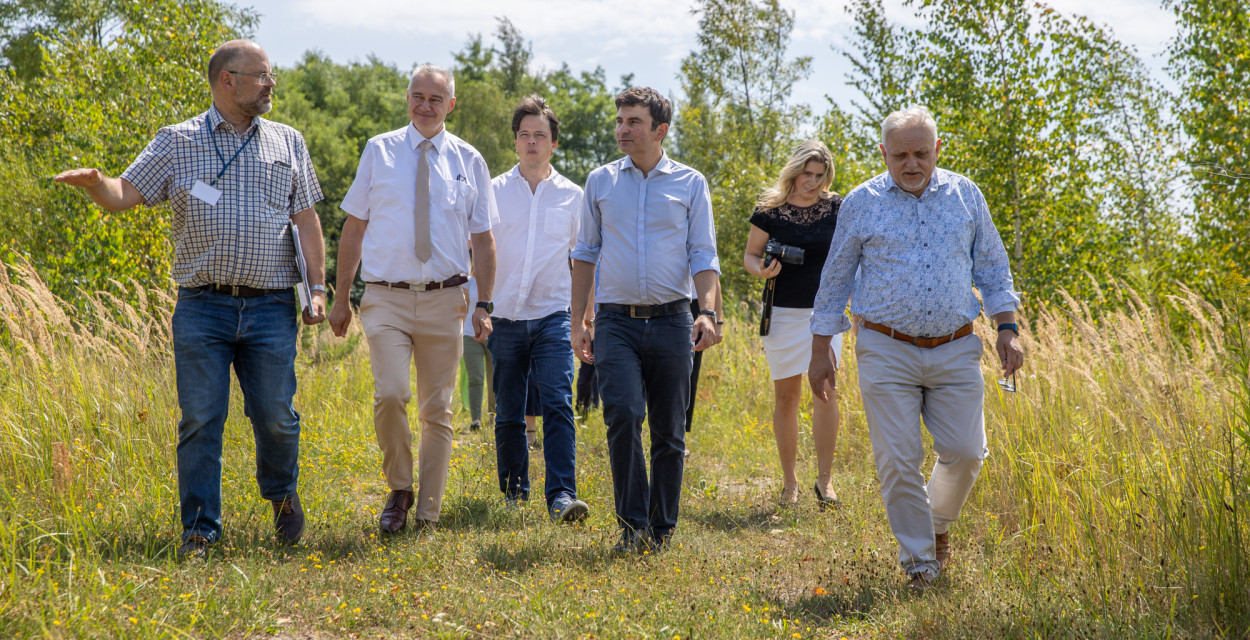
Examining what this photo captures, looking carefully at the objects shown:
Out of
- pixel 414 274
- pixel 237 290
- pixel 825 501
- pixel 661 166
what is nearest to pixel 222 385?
pixel 237 290

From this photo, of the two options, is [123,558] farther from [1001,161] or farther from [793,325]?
[1001,161]

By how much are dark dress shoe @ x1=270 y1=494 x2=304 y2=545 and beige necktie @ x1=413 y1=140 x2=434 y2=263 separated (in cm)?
133

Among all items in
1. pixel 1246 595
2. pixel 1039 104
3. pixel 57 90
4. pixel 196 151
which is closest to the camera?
pixel 1246 595

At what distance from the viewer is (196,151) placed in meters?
4.24

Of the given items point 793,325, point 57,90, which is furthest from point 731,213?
point 793,325

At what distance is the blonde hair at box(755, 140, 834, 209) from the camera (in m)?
5.91

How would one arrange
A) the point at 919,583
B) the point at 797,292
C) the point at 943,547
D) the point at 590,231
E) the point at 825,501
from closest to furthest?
the point at 919,583, the point at 943,547, the point at 590,231, the point at 825,501, the point at 797,292

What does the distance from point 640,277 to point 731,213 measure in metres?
22.1

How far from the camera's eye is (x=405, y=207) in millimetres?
4832

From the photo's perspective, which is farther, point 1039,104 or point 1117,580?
point 1039,104

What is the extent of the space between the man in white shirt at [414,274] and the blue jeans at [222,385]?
0.40m

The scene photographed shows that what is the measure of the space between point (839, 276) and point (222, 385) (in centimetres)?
278

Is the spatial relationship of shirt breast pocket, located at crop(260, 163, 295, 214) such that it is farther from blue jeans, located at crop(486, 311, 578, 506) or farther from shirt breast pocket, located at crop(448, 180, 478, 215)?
blue jeans, located at crop(486, 311, 578, 506)

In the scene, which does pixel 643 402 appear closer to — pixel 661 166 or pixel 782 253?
pixel 661 166
